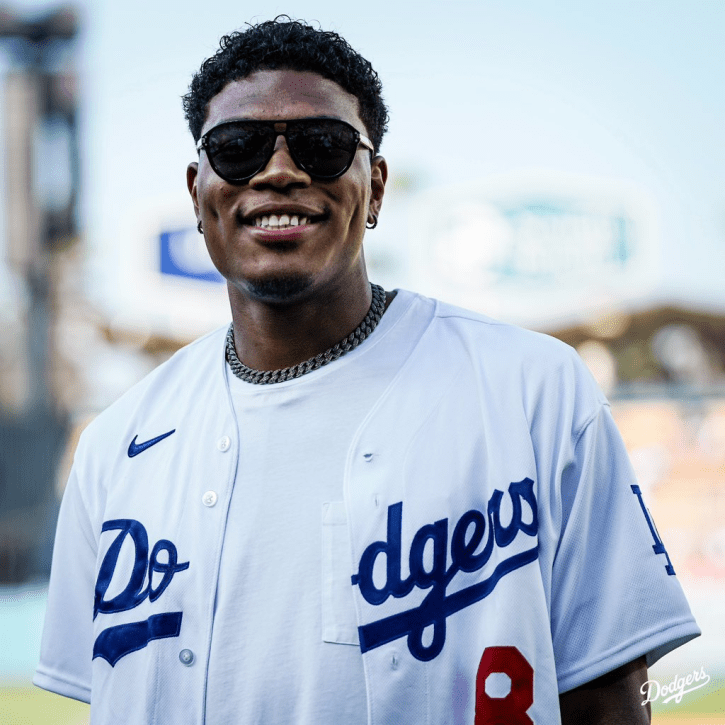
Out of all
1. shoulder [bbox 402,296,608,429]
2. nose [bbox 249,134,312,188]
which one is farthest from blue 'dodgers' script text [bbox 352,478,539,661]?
nose [bbox 249,134,312,188]

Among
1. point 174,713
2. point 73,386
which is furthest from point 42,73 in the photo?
point 174,713

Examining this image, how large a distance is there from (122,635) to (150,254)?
30.8 ft

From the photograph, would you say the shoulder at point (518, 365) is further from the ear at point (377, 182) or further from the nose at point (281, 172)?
the nose at point (281, 172)

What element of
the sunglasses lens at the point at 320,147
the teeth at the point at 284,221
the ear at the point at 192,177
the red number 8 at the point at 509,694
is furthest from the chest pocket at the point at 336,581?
the ear at the point at 192,177

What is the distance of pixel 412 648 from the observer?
5.00 feet

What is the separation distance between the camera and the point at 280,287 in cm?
174

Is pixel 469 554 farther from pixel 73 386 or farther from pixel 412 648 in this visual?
pixel 73 386

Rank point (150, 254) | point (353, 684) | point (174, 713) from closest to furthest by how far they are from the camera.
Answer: point (353, 684) < point (174, 713) < point (150, 254)

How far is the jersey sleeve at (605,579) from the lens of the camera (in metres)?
1.55

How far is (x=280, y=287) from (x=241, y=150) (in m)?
0.27

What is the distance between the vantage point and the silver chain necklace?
1.81m

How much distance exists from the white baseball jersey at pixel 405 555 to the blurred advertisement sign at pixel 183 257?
9.06 meters

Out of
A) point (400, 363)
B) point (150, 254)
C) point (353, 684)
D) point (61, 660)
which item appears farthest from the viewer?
point (150, 254)

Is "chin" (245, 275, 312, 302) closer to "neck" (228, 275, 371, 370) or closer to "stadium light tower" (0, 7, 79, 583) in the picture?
"neck" (228, 275, 371, 370)
